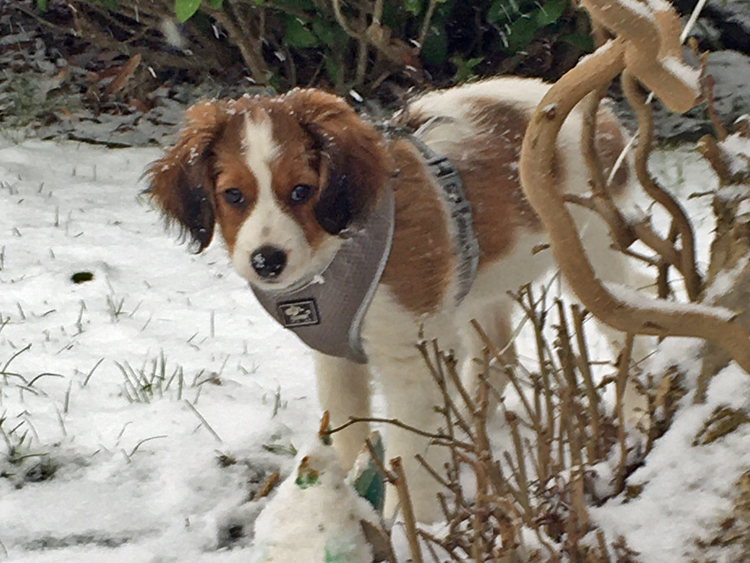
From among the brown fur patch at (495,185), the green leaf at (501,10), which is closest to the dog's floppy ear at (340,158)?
the brown fur patch at (495,185)

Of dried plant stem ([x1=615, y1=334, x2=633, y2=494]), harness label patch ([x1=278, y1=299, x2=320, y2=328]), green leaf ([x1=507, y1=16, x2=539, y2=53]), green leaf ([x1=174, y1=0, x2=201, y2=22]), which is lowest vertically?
dried plant stem ([x1=615, y1=334, x2=633, y2=494])

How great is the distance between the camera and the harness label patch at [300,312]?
5.98 feet

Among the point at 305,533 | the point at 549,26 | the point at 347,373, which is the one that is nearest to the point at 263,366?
the point at 347,373

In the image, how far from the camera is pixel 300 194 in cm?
168

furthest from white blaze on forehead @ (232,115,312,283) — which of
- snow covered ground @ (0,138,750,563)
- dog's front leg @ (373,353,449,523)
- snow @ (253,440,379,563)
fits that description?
snow covered ground @ (0,138,750,563)

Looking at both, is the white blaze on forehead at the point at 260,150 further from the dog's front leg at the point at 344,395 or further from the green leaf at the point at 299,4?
the green leaf at the point at 299,4

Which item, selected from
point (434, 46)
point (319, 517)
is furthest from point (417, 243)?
point (434, 46)

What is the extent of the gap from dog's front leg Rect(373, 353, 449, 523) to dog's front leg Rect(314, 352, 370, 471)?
166mm

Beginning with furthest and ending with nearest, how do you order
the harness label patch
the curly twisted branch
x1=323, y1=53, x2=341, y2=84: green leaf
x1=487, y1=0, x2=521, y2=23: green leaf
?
x1=323, y1=53, x2=341, y2=84: green leaf, x1=487, y1=0, x2=521, y2=23: green leaf, the harness label patch, the curly twisted branch

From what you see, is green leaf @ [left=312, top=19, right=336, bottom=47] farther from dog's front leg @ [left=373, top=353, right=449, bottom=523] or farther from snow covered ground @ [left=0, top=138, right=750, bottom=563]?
dog's front leg @ [left=373, top=353, right=449, bottom=523]

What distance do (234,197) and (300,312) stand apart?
311 millimetres

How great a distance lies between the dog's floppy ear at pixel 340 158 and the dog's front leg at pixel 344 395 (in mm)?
486

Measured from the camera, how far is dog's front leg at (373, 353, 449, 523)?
74.4 inches

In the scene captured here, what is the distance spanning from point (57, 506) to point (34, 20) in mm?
4650
